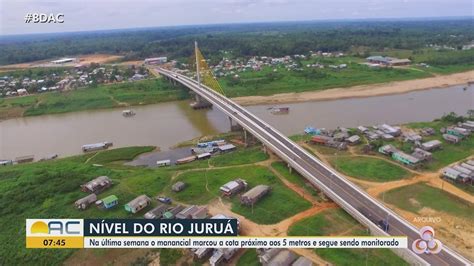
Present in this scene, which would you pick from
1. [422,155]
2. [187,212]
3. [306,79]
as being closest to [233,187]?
[187,212]

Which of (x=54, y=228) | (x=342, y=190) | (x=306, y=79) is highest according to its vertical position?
(x=306, y=79)

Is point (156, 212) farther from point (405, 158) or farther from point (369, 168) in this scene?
point (405, 158)

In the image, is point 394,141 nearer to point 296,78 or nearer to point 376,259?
point 376,259

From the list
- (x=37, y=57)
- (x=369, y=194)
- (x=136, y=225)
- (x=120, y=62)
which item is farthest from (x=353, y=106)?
(x=37, y=57)

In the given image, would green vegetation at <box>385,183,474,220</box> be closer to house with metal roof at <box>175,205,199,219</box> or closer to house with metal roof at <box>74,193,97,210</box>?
house with metal roof at <box>175,205,199,219</box>

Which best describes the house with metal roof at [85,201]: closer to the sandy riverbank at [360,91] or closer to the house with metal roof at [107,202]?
the house with metal roof at [107,202]

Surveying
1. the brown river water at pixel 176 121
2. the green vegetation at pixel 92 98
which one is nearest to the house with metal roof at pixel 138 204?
the brown river water at pixel 176 121

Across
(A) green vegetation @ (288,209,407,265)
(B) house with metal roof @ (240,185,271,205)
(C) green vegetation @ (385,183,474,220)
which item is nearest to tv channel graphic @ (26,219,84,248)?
(B) house with metal roof @ (240,185,271,205)
